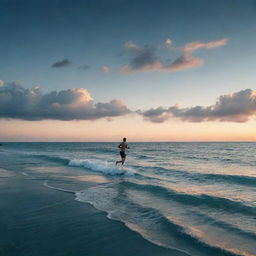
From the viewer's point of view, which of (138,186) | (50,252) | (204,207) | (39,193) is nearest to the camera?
(50,252)

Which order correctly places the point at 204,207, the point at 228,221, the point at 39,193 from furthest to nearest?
the point at 39,193
the point at 204,207
the point at 228,221

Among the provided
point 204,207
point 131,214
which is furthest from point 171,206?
point 131,214

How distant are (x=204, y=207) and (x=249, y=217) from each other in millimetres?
1629

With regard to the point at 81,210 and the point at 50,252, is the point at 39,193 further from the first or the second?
the point at 50,252

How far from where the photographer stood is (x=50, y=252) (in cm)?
511

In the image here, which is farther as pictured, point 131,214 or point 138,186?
point 138,186

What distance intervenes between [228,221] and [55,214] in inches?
211

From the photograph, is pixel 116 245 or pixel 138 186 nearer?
pixel 116 245

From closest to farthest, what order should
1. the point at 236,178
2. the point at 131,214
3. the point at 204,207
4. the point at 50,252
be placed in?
the point at 50,252
the point at 131,214
the point at 204,207
the point at 236,178

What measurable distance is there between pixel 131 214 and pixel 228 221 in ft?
9.87

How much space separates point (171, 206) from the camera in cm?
937

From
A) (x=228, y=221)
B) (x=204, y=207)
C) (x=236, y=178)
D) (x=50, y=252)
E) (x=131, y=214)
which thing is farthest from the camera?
(x=236, y=178)

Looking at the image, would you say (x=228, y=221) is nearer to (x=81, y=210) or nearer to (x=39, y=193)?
(x=81, y=210)

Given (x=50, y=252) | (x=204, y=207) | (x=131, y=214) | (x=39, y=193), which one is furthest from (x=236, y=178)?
(x=50, y=252)
